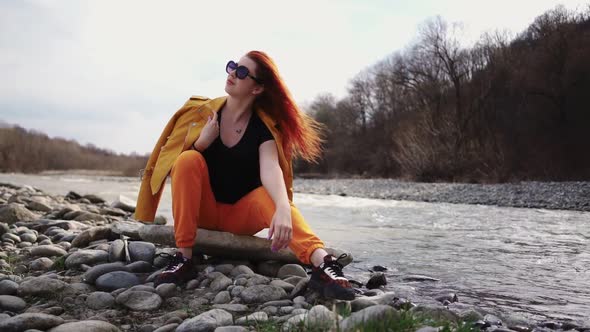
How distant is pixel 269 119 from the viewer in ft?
10.2

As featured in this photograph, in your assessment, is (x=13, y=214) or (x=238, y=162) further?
(x=13, y=214)

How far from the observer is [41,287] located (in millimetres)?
2729

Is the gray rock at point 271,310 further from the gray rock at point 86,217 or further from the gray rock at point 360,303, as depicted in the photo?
the gray rock at point 86,217

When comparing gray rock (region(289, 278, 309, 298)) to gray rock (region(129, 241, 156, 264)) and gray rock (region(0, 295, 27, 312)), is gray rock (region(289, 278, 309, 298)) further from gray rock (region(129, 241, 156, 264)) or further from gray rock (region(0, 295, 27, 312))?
gray rock (region(0, 295, 27, 312))

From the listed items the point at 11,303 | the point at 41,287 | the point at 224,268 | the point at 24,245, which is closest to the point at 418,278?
the point at 224,268

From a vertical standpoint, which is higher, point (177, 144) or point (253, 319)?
point (177, 144)

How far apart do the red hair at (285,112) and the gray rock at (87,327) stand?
149cm

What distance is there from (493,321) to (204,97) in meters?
2.12

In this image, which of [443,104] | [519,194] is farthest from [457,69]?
[519,194]

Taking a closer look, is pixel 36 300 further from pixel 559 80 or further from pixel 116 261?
pixel 559 80

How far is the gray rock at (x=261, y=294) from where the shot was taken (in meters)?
→ 2.64

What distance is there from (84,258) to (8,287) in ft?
2.08

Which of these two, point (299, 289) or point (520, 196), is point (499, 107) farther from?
point (299, 289)

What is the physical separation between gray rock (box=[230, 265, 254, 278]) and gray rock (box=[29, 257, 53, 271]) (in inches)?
51.6
